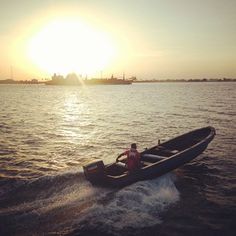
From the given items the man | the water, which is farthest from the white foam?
the man

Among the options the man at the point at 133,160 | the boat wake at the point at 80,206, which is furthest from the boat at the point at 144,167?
the boat wake at the point at 80,206

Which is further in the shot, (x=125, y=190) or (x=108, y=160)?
A: (x=108, y=160)

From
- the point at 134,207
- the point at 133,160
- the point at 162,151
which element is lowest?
the point at 134,207

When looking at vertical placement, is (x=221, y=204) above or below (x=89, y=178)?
below

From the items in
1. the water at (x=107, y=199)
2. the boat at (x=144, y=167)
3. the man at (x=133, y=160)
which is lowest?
the water at (x=107, y=199)

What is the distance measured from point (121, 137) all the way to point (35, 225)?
17575 millimetres

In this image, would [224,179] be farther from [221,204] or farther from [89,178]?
[89,178]

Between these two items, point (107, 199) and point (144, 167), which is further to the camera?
point (144, 167)

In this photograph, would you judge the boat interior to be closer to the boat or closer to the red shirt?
the boat

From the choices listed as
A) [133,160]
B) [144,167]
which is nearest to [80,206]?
[133,160]

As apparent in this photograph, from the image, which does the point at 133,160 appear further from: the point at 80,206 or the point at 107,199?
the point at 80,206

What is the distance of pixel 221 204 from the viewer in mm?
13023

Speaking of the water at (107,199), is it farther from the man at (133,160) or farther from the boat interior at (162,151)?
the boat interior at (162,151)

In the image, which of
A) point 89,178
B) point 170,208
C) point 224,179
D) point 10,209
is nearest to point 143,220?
point 170,208
